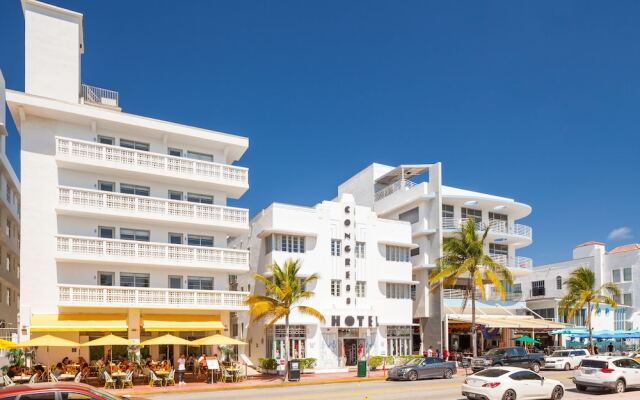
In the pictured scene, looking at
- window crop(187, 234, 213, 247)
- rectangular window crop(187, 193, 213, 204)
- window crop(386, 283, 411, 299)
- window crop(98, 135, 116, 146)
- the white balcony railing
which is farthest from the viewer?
the white balcony railing

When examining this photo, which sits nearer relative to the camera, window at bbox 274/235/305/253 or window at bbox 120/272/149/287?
window at bbox 120/272/149/287

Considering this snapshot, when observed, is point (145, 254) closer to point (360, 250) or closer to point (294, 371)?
point (294, 371)

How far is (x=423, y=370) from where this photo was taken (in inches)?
1316

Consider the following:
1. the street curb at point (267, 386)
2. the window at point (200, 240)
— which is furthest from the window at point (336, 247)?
the street curb at point (267, 386)

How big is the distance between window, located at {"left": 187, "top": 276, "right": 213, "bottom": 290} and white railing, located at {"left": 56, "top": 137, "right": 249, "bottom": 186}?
21.6ft

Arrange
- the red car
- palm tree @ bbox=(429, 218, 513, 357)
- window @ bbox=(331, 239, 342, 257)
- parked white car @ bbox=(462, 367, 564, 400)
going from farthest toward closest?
window @ bbox=(331, 239, 342, 257), palm tree @ bbox=(429, 218, 513, 357), parked white car @ bbox=(462, 367, 564, 400), the red car

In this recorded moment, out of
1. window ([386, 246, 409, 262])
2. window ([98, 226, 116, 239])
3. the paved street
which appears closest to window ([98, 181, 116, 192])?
window ([98, 226, 116, 239])

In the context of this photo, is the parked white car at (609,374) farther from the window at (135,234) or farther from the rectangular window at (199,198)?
the window at (135,234)

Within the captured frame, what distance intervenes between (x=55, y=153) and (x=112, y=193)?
3.97m

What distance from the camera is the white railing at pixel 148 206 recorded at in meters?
34.2

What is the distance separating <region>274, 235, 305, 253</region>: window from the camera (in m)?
41.1

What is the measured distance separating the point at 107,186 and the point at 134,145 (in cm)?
326

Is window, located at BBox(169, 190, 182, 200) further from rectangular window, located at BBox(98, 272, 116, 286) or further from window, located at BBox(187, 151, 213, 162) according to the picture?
rectangular window, located at BBox(98, 272, 116, 286)

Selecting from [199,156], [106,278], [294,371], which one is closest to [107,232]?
[106,278]
